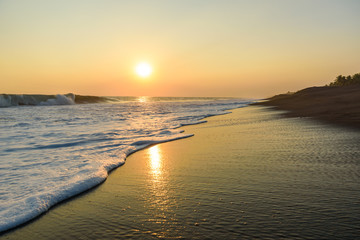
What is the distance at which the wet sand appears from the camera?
116 inches

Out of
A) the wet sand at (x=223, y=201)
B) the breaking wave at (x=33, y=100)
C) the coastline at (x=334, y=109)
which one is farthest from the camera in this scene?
the breaking wave at (x=33, y=100)

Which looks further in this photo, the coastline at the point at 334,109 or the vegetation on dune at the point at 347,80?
the vegetation on dune at the point at 347,80

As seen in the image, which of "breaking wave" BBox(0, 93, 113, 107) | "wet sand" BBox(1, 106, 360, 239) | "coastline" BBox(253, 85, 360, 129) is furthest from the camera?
"breaking wave" BBox(0, 93, 113, 107)

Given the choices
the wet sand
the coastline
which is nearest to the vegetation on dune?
the coastline

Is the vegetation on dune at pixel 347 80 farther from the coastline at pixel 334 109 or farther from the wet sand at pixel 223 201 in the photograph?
the wet sand at pixel 223 201

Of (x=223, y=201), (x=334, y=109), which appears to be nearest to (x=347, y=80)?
(x=334, y=109)

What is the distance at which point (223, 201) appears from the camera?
3.72 metres

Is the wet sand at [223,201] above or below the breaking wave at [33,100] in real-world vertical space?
below

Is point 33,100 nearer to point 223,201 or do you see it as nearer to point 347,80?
point 223,201

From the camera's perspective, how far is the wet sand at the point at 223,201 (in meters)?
2.94

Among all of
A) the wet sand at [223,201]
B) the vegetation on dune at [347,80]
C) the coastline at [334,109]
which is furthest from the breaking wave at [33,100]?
the vegetation on dune at [347,80]

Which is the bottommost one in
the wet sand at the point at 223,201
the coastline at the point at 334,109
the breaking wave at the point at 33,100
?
the wet sand at the point at 223,201

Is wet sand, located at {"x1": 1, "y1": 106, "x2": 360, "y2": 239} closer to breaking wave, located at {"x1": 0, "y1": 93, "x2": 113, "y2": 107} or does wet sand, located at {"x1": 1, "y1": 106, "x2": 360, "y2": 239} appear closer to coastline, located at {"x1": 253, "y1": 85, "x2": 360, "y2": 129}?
coastline, located at {"x1": 253, "y1": 85, "x2": 360, "y2": 129}

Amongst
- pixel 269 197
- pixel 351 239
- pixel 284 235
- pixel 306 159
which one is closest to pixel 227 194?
pixel 269 197
